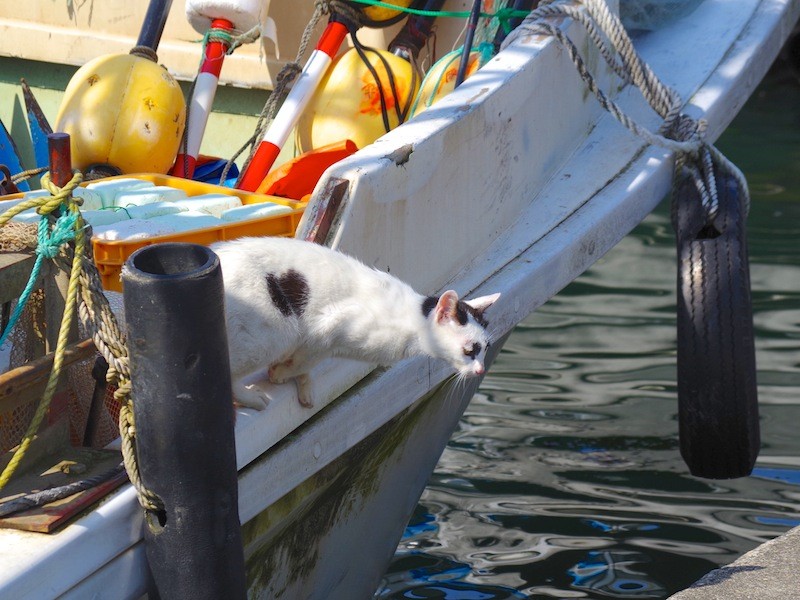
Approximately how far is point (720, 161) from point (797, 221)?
391cm

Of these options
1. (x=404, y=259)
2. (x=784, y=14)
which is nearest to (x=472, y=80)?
(x=404, y=259)

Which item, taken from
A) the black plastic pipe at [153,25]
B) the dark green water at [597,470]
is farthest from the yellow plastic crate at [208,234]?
the dark green water at [597,470]

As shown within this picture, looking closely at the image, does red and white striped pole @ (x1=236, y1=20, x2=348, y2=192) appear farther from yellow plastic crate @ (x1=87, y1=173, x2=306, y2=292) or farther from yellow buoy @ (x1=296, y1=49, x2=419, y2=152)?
yellow plastic crate @ (x1=87, y1=173, x2=306, y2=292)

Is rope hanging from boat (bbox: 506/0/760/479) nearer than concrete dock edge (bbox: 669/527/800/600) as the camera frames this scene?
No

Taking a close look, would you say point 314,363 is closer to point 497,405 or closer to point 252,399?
point 252,399

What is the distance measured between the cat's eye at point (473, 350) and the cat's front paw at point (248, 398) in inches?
20.0

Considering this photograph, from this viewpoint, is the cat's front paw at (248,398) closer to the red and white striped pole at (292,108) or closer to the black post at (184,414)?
the black post at (184,414)

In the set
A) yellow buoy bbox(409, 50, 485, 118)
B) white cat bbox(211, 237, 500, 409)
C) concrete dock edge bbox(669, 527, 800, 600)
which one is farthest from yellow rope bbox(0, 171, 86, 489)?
yellow buoy bbox(409, 50, 485, 118)

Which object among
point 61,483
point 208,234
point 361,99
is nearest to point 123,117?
point 361,99

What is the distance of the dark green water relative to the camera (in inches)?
159

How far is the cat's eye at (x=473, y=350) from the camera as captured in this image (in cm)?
264

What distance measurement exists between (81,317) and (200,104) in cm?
231

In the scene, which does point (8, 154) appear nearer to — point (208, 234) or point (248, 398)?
point (208, 234)

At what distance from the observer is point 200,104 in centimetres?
428
